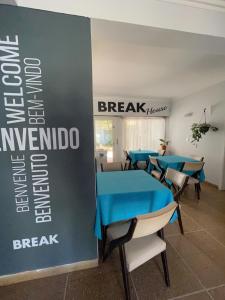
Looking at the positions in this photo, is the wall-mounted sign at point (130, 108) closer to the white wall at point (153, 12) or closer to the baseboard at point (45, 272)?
the white wall at point (153, 12)

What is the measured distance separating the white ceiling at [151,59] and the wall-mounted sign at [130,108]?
0.42m

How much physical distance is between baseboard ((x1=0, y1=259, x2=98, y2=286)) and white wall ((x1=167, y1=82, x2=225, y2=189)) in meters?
3.52

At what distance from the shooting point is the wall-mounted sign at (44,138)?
1.22m

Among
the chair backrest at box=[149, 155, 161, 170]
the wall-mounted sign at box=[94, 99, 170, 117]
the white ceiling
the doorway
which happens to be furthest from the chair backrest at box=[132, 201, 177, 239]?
the wall-mounted sign at box=[94, 99, 170, 117]

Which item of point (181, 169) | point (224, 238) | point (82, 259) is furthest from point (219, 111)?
point (82, 259)

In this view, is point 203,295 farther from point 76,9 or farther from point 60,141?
point 76,9

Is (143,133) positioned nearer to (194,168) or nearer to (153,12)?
(194,168)

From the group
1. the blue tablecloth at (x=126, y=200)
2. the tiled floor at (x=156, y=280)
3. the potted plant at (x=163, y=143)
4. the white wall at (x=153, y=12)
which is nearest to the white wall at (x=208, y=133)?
the potted plant at (x=163, y=143)

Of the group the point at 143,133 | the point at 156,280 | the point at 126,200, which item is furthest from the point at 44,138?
the point at 143,133

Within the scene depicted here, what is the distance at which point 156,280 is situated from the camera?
1.44 meters

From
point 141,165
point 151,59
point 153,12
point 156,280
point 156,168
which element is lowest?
point 156,280

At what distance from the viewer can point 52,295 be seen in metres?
1.33

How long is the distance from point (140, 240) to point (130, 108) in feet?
15.2

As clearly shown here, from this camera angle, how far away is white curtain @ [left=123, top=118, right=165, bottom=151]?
18.8ft
